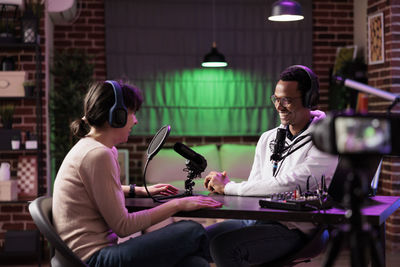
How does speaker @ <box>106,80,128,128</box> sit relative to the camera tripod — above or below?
above

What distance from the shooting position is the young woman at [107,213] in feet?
6.77

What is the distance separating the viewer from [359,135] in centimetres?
139

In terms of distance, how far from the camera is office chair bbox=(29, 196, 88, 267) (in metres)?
2.00

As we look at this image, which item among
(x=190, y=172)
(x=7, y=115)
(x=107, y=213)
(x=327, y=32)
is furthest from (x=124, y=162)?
(x=107, y=213)

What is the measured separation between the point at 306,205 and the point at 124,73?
4.07 m

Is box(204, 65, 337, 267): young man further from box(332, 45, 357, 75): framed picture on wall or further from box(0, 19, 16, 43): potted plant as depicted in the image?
box(332, 45, 357, 75): framed picture on wall

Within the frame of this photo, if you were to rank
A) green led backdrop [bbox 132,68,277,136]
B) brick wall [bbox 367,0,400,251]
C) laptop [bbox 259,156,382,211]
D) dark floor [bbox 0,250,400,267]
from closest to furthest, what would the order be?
laptop [bbox 259,156,382,211] → dark floor [bbox 0,250,400,267] → brick wall [bbox 367,0,400,251] → green led backdrop [bbox 132,68,277,136]

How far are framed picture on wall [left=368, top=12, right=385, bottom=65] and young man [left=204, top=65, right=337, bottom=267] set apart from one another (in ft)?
7.54

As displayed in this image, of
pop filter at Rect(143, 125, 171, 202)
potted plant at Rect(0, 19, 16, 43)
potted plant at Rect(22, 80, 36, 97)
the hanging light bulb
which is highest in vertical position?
potted plant at Rect(0, 19, 16, 43)

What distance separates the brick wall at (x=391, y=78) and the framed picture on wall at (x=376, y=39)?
39mm

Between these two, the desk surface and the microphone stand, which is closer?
the desk surface

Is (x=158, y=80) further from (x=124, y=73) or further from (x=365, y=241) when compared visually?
(x=365, y=241)

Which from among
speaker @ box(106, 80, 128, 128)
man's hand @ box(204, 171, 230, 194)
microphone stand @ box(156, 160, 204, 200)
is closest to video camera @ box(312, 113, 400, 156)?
speaker @ box(106, 80, 128, 128)

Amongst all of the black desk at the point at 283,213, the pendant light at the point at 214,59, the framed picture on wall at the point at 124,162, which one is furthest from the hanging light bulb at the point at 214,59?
the black desk at the point at 283,213
